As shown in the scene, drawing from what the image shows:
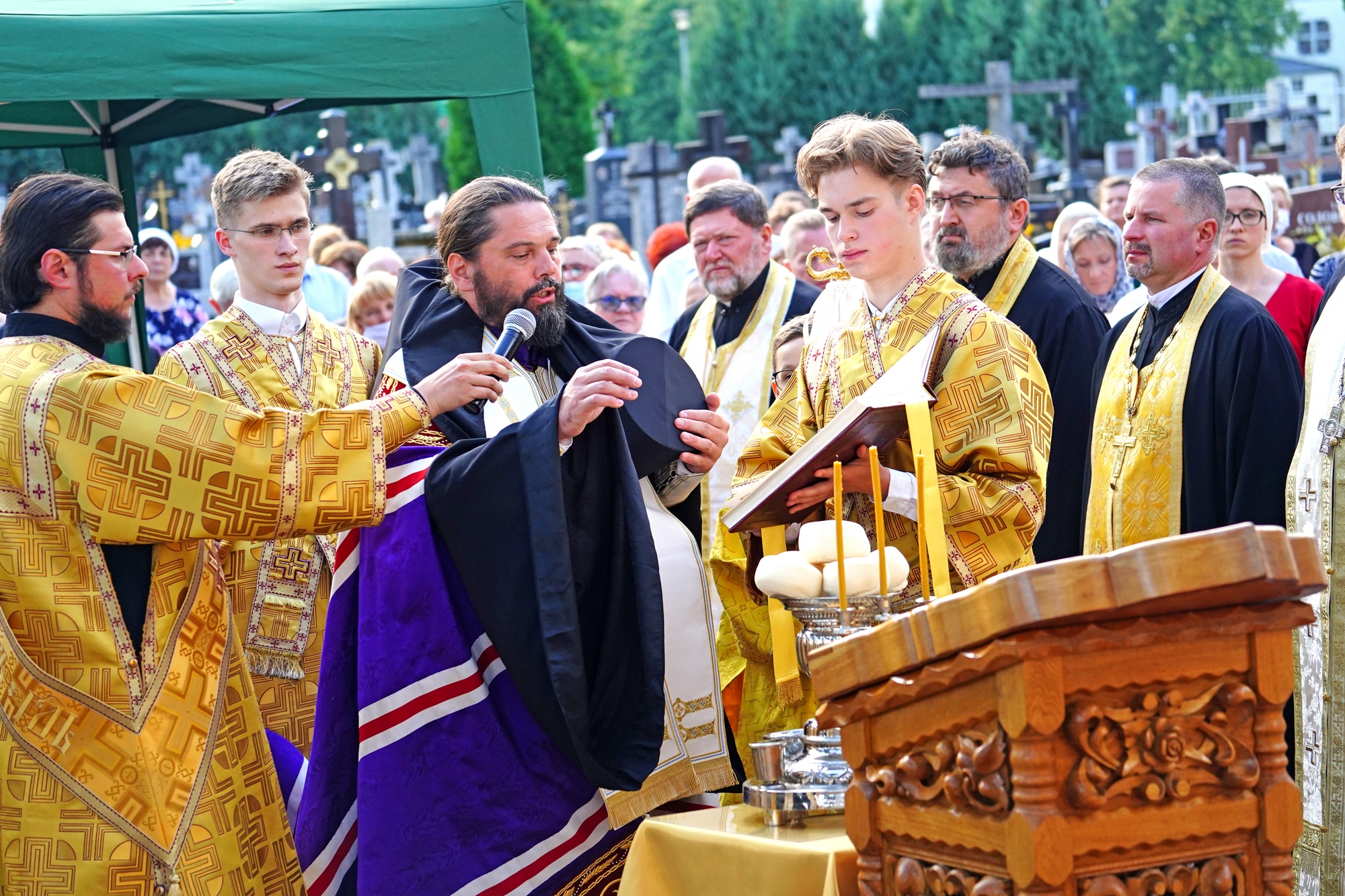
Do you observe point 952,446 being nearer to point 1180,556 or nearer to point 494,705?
point 494,705

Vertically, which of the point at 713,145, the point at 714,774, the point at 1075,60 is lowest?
the point at 714,774

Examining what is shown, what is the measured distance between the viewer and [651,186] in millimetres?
25141

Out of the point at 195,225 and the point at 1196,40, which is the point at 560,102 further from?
the point at 1196,40

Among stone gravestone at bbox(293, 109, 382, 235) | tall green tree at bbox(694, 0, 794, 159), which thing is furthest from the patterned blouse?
tall green tree at bbox(694, 0, 794, 159)

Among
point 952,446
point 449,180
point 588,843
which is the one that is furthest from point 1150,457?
point 449,180

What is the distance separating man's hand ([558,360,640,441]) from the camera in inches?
119

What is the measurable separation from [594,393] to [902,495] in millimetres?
692

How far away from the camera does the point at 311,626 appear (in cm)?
412

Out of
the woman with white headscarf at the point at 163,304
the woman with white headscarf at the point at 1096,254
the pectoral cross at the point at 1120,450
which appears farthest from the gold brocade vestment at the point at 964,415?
the woman with white headscarf at the point at 163,304

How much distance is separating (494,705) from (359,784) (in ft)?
1.09

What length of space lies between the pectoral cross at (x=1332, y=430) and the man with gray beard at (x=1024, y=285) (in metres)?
1.22

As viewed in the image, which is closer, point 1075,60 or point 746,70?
point 1075,60

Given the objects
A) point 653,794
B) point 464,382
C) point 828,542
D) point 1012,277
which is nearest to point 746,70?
point 1012,277

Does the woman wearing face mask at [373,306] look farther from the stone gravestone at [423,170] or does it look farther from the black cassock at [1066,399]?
the stone gravestone at [423,170]
